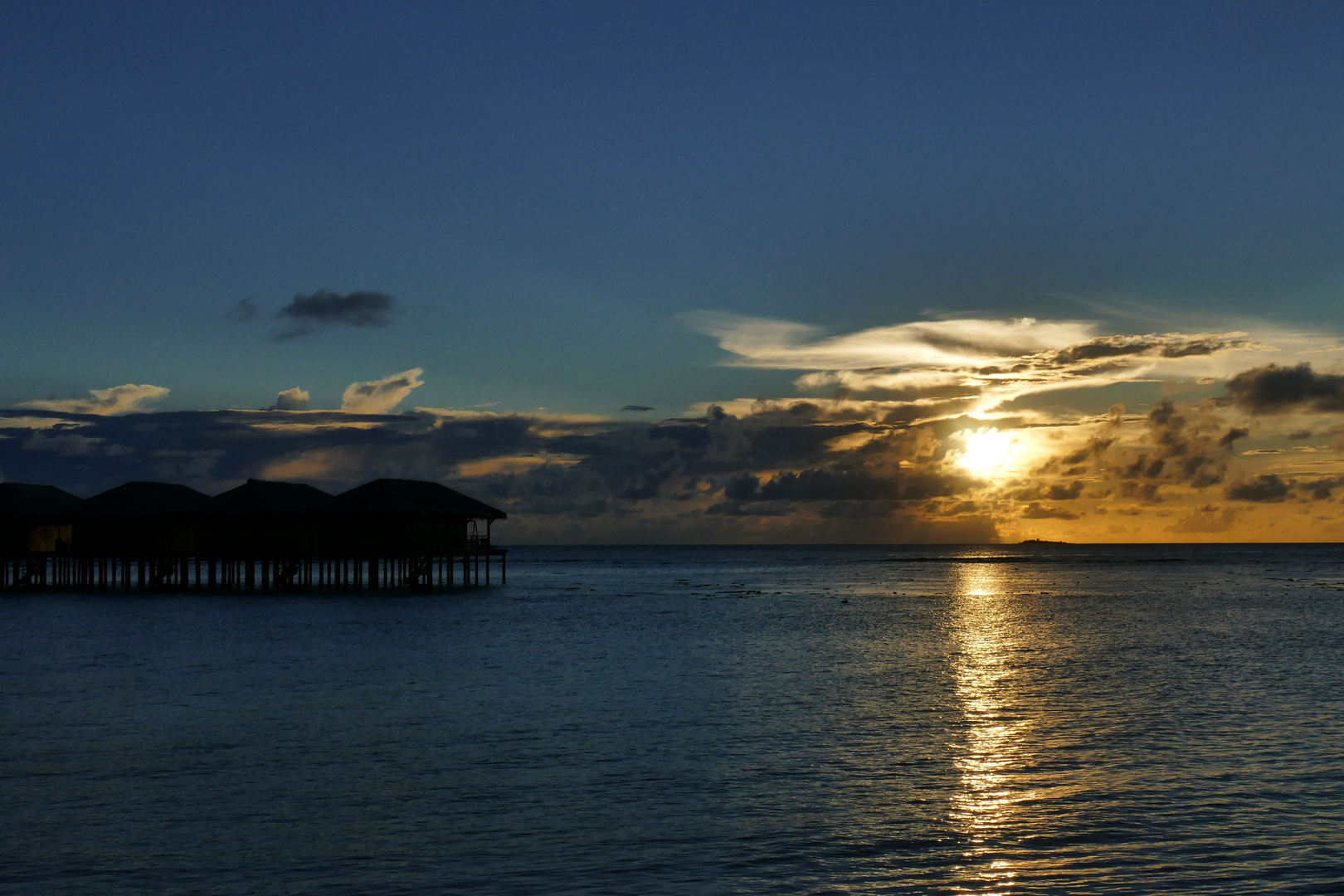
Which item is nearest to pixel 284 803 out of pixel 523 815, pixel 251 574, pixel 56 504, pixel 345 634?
pixel 523 815

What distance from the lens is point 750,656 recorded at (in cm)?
3803

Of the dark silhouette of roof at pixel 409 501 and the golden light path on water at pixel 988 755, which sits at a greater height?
the dark silhouette of roof at pixel 409 501

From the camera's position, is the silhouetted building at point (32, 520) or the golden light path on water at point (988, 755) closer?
the golden light path on water at point (988, 755)

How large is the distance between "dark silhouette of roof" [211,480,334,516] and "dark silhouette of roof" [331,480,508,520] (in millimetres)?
2169

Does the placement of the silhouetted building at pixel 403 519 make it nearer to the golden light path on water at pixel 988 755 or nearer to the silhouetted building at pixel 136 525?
the silhouetted building at pixel 136 525

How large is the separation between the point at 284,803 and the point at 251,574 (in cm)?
7478

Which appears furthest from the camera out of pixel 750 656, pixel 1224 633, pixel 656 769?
pixel 1224 633

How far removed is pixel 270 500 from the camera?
83.2m

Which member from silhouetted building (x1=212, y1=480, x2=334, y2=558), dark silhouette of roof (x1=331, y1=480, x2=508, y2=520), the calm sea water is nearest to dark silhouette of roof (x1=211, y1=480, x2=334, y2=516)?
silhouetted building (x1=212, y1=480, x2=334, y2=558)

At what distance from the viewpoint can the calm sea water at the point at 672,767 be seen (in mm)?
13258

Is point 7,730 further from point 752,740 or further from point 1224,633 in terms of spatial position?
point 1224,633

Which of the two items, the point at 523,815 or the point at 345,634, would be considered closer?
the point at 523,815

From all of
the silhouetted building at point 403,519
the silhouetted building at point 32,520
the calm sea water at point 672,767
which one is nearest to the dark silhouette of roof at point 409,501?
the silhouetted building at point 403,519

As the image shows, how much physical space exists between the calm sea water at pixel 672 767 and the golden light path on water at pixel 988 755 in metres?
0.09
